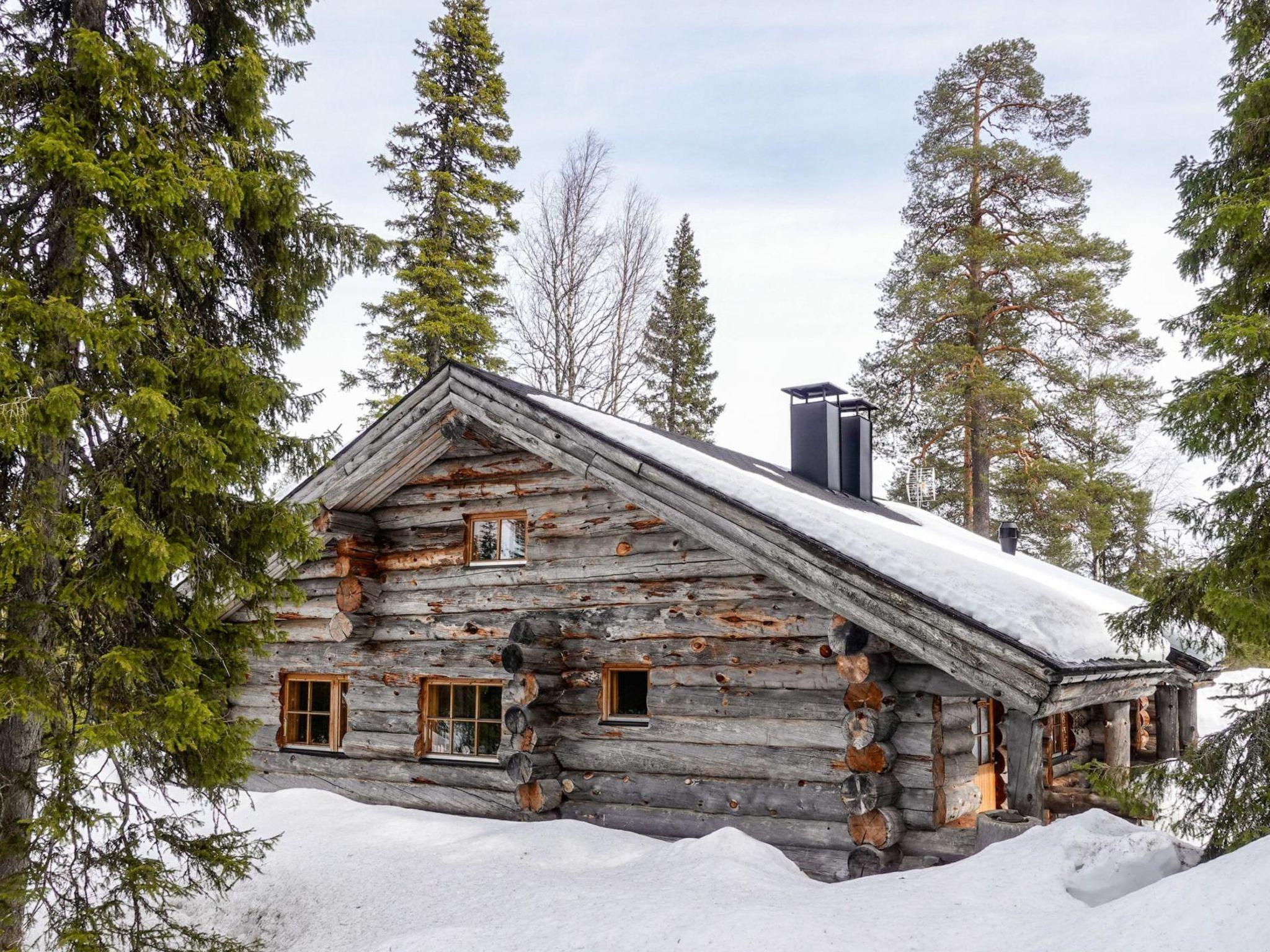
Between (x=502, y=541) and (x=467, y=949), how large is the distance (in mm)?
4795

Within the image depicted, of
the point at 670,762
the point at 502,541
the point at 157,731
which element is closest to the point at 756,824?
the point at 670,762

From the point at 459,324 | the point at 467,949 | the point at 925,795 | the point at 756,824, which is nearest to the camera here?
the point at 467,949

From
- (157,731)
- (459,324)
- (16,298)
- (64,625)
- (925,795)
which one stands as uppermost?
(459,324)

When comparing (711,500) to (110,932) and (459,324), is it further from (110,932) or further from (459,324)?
(459,324)

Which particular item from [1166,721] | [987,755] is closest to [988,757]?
[987,755]

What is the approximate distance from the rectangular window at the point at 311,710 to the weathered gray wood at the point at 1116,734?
369 inches

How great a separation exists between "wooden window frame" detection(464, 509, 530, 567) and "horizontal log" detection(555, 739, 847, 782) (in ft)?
6.48

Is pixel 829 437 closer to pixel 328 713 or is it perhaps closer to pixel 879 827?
pixel 879 827

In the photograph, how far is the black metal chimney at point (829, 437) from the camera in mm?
13859

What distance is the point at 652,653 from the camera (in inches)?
348

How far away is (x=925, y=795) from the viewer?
745 centimetres

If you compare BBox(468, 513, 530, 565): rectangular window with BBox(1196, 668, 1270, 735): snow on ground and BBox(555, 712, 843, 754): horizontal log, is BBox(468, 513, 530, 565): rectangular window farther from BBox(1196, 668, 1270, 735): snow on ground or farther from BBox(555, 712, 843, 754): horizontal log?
BBox(1196, 668, 1270, 735): snow on ground

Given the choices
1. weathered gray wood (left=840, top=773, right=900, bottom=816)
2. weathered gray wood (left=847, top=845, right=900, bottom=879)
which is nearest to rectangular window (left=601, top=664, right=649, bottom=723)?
weathered gray wood (left=840, top=773, right=900, bottom=816)

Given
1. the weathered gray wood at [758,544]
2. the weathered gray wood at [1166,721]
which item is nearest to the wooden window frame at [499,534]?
the weathered gray wood at [758,544]
